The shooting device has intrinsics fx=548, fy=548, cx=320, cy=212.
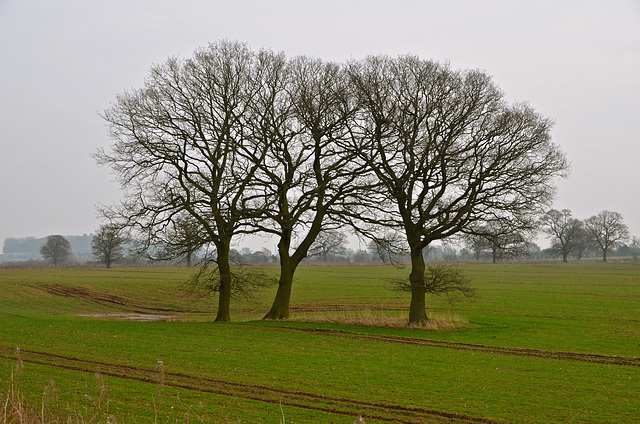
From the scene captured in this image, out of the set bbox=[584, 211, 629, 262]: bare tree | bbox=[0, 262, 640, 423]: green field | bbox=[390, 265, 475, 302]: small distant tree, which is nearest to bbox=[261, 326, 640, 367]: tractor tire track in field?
bbox=[0, 262, 640, 423]: green field

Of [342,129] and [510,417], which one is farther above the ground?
[342,129]

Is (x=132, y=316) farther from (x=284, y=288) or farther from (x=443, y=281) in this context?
(x=443, y=281)

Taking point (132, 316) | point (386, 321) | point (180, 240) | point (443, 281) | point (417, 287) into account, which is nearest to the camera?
point (180, 240)

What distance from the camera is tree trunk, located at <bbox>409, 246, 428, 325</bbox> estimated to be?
2992cm

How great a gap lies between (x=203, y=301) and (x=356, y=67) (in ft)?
119

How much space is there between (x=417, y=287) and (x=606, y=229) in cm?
15267

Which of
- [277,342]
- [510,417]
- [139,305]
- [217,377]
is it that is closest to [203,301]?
[139,305]

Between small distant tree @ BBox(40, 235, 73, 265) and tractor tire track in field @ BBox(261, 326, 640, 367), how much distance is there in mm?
128279

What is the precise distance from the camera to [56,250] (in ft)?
459

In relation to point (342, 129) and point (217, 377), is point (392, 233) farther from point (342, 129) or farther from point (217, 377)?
point (217, 377)

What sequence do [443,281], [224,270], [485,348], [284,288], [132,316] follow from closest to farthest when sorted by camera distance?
1. [485,348]
2. [443,281]
3. [224,270]
4. [284,288]
5. [132,316]

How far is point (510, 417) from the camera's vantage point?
12.3 m

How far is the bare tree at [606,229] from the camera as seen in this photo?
158875mm

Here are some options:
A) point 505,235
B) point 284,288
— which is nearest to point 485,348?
point 505,235
